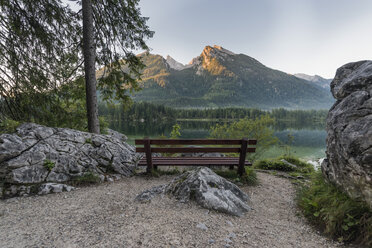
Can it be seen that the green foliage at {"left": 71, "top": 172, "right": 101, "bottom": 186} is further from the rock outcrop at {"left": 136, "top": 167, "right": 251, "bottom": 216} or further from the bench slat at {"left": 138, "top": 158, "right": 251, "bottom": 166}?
the rock outcrop at {"left": 136, "top": 167, "right": 251, "bottom": 216}

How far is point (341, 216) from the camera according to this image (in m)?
2.93

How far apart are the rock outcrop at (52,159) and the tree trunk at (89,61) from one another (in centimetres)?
120

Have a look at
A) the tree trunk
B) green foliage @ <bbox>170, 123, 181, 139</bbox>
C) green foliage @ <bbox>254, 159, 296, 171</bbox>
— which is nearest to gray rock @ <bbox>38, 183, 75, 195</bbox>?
the tree trunk

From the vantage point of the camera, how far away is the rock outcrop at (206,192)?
372cm

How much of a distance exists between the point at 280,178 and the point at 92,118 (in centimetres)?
789

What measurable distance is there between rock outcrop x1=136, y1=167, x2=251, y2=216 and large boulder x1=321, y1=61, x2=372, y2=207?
195 centimetres

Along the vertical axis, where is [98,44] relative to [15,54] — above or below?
above

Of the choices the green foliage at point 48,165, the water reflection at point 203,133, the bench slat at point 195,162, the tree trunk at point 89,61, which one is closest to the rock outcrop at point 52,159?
the green foliage at point 48,165

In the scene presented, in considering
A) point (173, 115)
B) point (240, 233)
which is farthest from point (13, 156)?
point (173, 115)

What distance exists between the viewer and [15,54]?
5688mm

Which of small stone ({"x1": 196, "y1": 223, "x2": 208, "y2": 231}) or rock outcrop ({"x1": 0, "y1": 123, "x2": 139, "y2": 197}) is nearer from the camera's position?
small stone ({"x1": 196, "y1": 223, "x2": 208, "y2": 231})

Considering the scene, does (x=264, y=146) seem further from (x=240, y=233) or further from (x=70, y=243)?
(x=70, y=243)

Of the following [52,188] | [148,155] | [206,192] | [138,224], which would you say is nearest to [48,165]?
[52,188]

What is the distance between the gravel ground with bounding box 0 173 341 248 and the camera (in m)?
2.70
